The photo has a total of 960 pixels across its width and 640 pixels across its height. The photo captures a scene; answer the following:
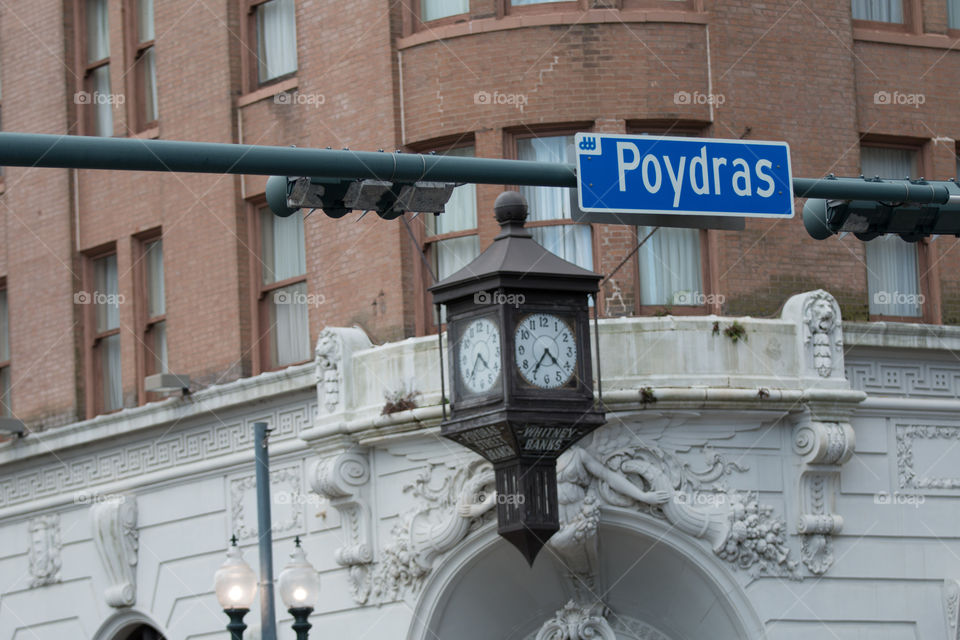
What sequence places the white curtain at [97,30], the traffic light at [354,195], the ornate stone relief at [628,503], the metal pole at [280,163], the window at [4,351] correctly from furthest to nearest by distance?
the window at [4,351]
the white curtain at [97,30]
the ornate stone relief at [628,503]
the traffic light at [354,195]
the metal pole at [280,163]

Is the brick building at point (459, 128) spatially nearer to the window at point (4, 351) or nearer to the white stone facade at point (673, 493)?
the white stone facade at point (673, 493)

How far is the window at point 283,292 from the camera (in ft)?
79.7

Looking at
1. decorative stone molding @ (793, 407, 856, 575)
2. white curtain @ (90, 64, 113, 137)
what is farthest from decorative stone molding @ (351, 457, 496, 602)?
white curtain @ (90, 64, 113, 137)

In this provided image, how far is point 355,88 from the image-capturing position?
2328cm

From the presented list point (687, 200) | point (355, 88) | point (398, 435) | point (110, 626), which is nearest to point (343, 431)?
point (398, 435)

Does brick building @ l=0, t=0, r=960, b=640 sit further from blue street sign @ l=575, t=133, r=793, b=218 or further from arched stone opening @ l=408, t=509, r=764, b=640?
blue street sign @ l=575, t=133, r=793, b=218

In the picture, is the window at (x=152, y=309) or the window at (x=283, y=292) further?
the window at (x=152, y=309)

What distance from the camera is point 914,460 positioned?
73.4 feet

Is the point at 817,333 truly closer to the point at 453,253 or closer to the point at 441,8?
the point at 453,253

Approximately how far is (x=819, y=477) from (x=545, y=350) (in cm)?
527

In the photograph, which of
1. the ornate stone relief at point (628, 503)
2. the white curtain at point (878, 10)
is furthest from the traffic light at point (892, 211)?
the white curtain at point (878, 10)

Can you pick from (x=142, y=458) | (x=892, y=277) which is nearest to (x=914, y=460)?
(x=892, y=277)

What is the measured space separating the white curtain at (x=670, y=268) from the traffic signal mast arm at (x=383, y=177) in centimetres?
749

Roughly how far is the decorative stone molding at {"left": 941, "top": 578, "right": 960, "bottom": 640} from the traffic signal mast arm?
28.1ft
